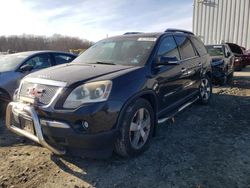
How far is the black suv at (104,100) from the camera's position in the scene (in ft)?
11.1

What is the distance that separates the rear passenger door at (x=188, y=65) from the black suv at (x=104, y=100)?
345 millimetres

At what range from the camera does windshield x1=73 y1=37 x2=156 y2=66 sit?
4443mm

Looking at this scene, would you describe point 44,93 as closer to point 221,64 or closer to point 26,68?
point 26,68

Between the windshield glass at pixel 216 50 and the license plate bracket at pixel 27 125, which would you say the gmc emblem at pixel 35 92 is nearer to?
the license plate bracket at pixel 27 125

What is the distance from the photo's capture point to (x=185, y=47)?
18.8 feet

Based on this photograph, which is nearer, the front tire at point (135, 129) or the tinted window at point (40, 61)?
the front tire at point (135, 129)

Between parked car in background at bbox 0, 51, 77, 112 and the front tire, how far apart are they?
3.26m

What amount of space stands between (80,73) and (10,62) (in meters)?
3.41

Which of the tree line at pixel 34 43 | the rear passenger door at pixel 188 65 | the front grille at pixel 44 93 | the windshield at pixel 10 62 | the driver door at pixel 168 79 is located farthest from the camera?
the tree line at pixel 34 43

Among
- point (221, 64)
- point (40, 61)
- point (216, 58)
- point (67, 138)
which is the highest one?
point (40, 61)

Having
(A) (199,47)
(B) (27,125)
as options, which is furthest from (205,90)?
(B) (27,125)

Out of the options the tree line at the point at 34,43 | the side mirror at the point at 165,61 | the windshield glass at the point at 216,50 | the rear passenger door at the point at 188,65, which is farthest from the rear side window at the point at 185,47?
the tree line at the point at 34,43

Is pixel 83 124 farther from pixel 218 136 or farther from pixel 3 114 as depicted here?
pixel 3 114

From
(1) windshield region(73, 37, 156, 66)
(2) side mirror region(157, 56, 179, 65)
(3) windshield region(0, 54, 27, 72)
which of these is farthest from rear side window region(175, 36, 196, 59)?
(3) windshield region(0, 54, 27, 72)
